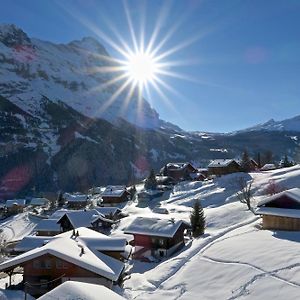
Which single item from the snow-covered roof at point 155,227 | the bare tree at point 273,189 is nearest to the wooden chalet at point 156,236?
the snow-covered roof at point 155,227

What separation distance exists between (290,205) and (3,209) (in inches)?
3549

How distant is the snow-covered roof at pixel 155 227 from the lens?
1993 inches

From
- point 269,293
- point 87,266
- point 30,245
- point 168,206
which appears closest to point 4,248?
point 30,245

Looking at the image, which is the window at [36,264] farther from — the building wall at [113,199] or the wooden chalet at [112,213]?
the building wall at [113,199]

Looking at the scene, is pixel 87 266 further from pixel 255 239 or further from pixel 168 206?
pixel 168 206

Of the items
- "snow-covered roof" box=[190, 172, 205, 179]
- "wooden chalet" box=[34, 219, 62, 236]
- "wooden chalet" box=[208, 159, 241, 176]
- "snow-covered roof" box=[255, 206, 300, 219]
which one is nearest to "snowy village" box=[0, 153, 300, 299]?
"wooden chalet" box=[34, 219, 62, 236]

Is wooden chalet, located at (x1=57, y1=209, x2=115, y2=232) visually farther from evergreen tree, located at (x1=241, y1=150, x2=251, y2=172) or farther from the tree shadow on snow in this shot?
evergreen tree, located at (x1=241, y1=150, x2=251, y2=172)

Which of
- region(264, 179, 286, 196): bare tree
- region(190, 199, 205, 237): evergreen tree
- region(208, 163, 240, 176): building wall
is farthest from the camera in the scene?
region(208, 163, 240, 176): building wall

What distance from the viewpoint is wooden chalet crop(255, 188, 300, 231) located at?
45.6 m

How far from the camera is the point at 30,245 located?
47.1 metres

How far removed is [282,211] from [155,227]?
15266 mm

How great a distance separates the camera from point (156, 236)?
5088cm

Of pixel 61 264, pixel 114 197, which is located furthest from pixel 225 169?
Result: pixel 61 264

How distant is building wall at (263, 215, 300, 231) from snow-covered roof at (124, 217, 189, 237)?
10.6m
